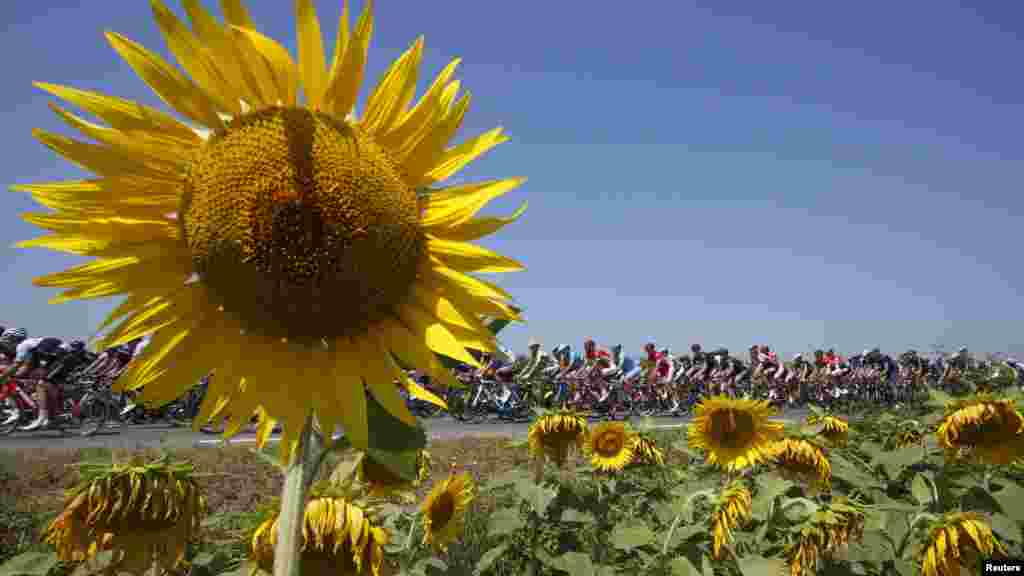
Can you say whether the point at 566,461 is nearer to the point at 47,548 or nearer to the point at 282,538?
the point at 47,548

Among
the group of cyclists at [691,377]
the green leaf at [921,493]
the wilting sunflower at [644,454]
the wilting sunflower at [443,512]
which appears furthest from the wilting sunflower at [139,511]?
the group of cyclists at [691,377]

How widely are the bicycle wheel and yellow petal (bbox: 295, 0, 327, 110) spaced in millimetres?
13255

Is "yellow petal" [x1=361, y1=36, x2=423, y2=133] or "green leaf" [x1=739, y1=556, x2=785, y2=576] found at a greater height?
"yellow petal" [x1=361, y1=36, x2=423, y2=133]

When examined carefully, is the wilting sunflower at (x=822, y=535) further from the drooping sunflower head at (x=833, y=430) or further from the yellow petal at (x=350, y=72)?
the yellow petal at (x=350, y=72)

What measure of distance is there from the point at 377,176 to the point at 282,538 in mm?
524

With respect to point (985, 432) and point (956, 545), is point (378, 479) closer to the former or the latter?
point (956, 545)

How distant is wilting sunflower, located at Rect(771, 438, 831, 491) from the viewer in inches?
129

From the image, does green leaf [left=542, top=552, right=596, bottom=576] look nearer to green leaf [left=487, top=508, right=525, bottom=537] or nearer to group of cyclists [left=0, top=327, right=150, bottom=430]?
green leaf [left=487, top=508, right=525, bottom=537]

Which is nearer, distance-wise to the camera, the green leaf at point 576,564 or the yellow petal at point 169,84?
the yellow petal at point 169,84

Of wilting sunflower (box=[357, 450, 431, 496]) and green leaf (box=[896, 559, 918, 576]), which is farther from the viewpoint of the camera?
green leaf (box=[896, 559, 918, 576])

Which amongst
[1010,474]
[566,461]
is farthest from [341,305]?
[1010,474]

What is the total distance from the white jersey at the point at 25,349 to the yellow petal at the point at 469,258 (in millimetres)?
13645

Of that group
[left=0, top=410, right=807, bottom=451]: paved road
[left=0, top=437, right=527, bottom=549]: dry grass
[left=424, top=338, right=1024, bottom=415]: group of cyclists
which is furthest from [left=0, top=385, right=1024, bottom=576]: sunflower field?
[left=424, top=338, right=1024, bottom=415]: group of cyclists

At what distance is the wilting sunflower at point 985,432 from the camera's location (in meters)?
3.23
